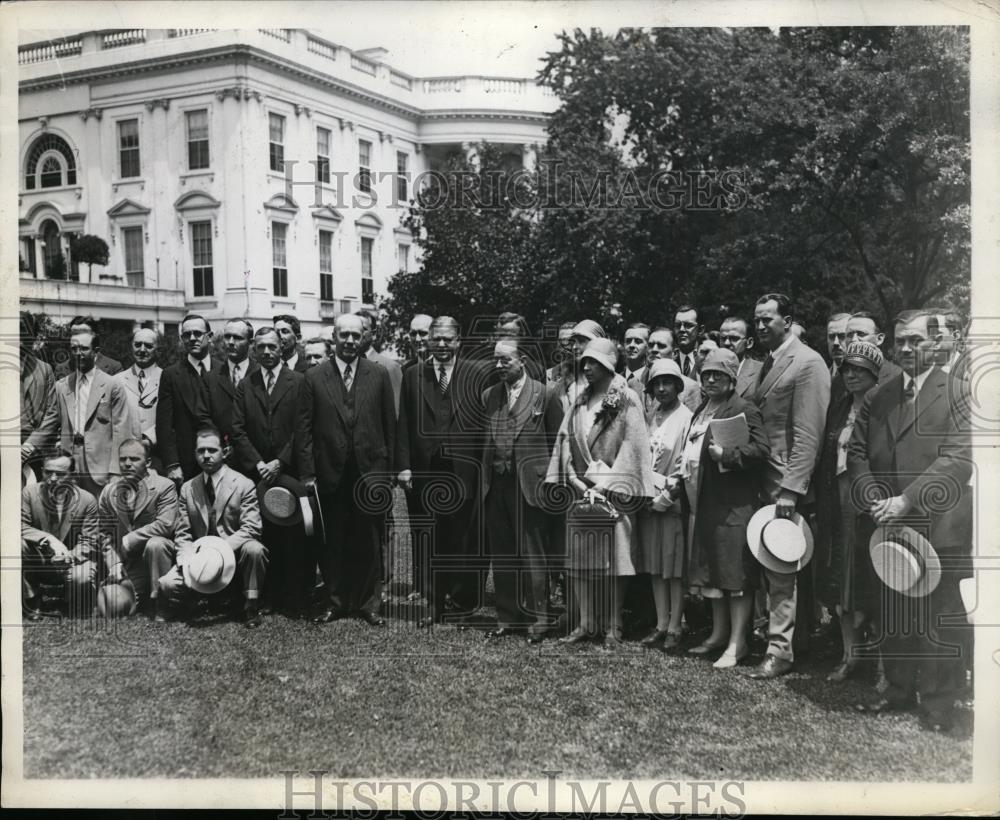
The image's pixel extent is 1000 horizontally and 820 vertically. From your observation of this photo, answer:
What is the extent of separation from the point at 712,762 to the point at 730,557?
1138 millimetres

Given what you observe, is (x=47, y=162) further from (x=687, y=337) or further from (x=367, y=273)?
(x=687, y=337)

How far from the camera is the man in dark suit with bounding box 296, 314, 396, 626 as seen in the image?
580 centimetres

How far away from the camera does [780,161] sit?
5.56 m

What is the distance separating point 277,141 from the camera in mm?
5707

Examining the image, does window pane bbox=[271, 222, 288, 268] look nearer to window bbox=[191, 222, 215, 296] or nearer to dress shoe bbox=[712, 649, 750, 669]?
window bbox=[191, 222, 215, 296]

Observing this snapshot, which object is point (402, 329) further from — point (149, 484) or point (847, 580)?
point (847, 580)

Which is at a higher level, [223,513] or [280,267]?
[280,267]

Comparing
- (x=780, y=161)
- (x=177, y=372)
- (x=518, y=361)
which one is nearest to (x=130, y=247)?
(x=177, y=372)

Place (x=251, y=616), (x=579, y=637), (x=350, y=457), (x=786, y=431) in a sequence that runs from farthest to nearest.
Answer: (x=350, y=457) < (x=251, y=616) < (x=579, y=637) < (x=786, y=431)

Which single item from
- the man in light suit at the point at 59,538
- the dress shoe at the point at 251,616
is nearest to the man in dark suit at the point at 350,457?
the dress shoe at the point at 251,616

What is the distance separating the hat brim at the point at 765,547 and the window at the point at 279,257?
346 centimetres

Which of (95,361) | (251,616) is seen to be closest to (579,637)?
(251,616)

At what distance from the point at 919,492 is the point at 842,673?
1111 millimetres

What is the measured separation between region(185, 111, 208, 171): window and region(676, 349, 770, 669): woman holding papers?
139 inches
